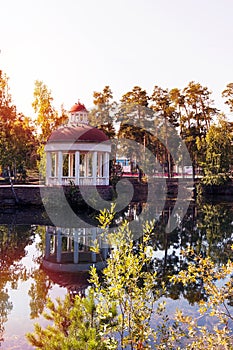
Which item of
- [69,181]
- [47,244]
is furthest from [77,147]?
[47,244]

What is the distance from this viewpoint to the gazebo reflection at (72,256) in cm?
1038

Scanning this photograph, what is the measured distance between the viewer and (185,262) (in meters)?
12.5

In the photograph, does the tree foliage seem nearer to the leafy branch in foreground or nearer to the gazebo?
the gazebo

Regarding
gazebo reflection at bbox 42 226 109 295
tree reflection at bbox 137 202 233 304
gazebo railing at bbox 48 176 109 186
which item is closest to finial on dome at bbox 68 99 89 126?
gazebo railing at bbox 48 176 109 186

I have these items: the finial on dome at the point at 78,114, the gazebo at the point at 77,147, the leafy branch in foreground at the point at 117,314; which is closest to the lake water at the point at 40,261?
the leafy branch in foreground at the point at 117,314

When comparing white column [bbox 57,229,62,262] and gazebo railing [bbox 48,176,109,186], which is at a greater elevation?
gazebo railing [bbox 48,176,109,186]

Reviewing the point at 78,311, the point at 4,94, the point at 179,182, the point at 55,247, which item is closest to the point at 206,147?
the point at 179,182

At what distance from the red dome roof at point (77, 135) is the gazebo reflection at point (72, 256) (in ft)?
31.3

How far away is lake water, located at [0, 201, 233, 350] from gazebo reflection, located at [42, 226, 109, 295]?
0.06 meters

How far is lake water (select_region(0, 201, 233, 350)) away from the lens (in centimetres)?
786

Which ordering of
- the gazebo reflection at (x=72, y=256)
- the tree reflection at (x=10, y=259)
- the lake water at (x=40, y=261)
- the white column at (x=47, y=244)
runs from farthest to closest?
the white column at (x=47, y=244)
the gazebo reflection at (x=72, y=256)
the tree reflection at (x=10, y=259)
the lake water at (x=40, y=261)

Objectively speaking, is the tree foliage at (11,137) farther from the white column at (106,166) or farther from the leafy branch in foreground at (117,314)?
the leafy branch in foreground at (117,314)

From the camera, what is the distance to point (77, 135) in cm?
2719

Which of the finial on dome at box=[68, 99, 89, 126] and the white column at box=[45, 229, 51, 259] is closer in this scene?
the white column at box=[45, 229, 51, 259]
